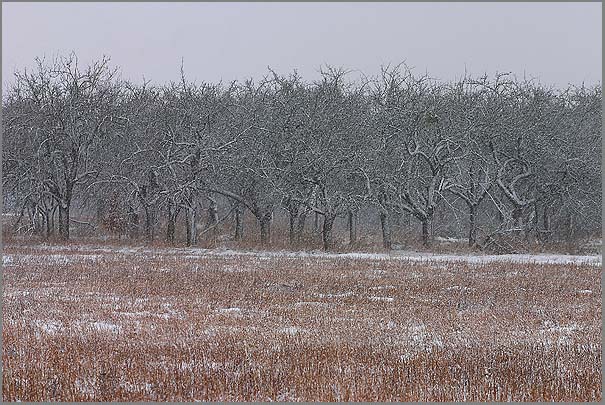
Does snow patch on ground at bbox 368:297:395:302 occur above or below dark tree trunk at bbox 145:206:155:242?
below

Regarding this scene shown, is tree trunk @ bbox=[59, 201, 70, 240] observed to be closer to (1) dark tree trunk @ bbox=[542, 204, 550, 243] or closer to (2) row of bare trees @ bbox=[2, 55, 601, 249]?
(2) row of bare trees @ bbox=[2, 55, 601, 249]

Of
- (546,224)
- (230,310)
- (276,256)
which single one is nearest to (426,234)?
(546,224)

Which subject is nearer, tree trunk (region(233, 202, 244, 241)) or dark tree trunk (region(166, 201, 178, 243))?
dark tree trunk (region(166, 201, 178, 243))

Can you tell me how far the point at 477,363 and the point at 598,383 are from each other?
1274 mm

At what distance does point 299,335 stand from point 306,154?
19.4 m

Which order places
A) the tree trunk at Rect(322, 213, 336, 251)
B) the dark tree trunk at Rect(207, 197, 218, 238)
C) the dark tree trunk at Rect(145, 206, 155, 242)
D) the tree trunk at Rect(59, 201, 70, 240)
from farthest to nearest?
the dark tree trunk at Rect(207, 197, 218, 238), the dark tree trunk at Rect(145, 206, 155, 242), the tree trunk at Rect(59, 201, 70, 240), the tree trunk at Rect(322, 213, 336, 251)

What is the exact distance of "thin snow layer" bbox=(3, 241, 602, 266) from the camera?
20719 millimetres

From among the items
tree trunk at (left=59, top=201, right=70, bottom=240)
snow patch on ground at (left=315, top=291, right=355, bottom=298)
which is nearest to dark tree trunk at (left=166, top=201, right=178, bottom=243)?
tree trunk at (left=59, top=201, right=70, bottom=240)

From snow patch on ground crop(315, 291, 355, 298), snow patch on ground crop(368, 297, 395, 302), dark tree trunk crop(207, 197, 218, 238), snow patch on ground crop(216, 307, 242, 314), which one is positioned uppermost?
dark tree trunk crop(207, 197, 218, 238)

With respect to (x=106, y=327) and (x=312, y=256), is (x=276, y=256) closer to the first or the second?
(x=312, y=256)

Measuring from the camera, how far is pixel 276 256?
22.8 m

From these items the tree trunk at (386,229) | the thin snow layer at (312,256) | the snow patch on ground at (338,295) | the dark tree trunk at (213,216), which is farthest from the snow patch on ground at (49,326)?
the dark tree trunk at (213,216)

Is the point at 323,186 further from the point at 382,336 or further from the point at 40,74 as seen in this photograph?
the point at 382,336

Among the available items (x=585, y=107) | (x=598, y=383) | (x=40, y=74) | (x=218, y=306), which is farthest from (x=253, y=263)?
(x=585, y=107)
